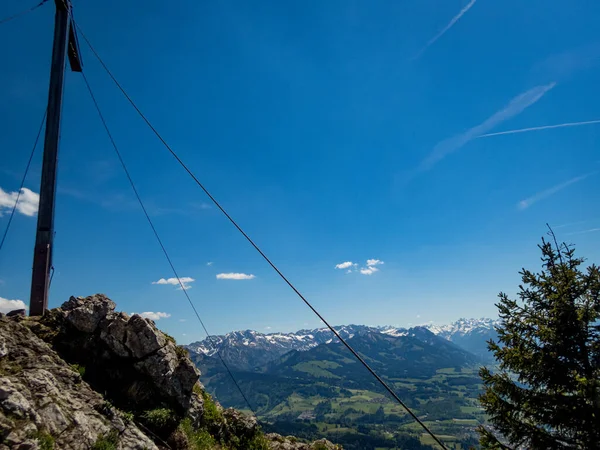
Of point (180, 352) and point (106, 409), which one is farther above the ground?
point (180, 352)

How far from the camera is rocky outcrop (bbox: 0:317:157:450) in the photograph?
8.26 meters

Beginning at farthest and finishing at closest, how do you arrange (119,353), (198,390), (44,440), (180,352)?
(198,390), (180,352), (119,353), (44,440)

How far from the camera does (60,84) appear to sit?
16.1 metres

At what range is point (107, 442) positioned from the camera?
9594 mm

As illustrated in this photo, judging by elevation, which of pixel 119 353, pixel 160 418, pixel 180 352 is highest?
pixel 119 353

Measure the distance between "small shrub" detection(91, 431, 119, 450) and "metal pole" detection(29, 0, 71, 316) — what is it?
7.56 m

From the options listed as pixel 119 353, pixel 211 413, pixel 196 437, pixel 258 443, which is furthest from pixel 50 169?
pixel 258 443

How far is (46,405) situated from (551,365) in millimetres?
20035

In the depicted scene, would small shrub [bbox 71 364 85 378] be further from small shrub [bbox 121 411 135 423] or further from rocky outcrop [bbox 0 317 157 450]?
small shrub [bbox 121 411 135 423]

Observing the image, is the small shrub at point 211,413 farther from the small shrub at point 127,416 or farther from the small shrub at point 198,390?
the small shrub at point 127,416

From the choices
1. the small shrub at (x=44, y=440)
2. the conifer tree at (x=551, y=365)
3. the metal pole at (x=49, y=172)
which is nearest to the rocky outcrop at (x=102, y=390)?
the small shrub at (x=44, y=440)

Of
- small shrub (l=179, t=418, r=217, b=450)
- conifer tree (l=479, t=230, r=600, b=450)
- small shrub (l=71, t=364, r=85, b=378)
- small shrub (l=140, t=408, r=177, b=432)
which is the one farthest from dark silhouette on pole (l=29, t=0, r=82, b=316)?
conifer tree (l=479, t=230, r=600, b=450)

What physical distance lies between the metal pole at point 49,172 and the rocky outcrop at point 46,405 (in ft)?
10.5

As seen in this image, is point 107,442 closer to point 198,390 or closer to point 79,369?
point 79,369
